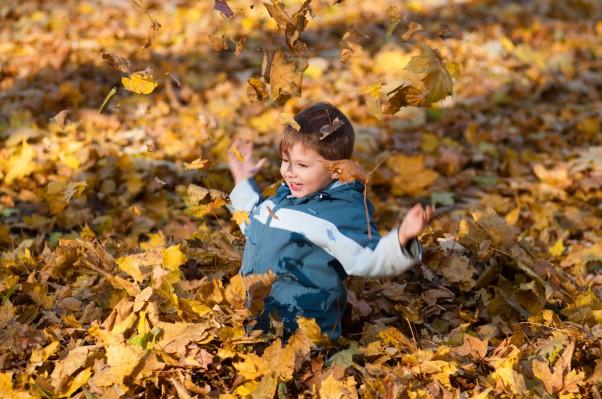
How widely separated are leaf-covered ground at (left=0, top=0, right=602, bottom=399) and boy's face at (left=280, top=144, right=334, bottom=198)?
0.27 m

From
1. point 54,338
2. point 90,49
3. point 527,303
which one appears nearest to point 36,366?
point 54,338

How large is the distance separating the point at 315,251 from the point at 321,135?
453mm

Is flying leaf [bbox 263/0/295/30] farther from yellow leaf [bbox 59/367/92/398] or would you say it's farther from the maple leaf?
yellow leaf [bbox 59/367/92/398]

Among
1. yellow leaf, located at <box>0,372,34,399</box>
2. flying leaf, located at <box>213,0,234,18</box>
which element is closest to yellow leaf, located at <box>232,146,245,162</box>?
flying leaf, located at <box>213,0,234,18</box>

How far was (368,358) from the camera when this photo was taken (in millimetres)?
2639

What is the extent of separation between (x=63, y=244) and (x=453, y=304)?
6.08 feet

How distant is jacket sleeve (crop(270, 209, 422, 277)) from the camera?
2.37 metres

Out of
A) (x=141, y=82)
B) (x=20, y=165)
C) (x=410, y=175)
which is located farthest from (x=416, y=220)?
(x=20, y=165)

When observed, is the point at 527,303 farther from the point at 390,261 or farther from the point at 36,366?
the point at 36,366

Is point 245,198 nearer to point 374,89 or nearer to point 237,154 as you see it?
point 237,154

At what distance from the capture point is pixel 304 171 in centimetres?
268

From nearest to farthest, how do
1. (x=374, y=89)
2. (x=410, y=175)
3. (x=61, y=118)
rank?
(x=374, y=89) → (x=61, y=118) → (x=410, y=175)

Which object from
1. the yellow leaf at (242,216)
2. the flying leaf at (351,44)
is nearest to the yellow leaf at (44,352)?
the yellow leaf at (242,216)

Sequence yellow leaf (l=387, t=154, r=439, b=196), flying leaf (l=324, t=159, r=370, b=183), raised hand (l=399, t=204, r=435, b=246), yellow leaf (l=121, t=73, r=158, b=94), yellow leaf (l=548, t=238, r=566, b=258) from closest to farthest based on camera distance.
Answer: raised hand (l=399, t=204, r=435, b=246)
flying leaf (l=324, t=159, r=370, b=183)
yellow leaf (l=121, t=73, r=158, b=94)
yellow leaf (l=548, t=238, r=566, b=258)
yellow leaf (l=387, t=154, r=439, b=196)
